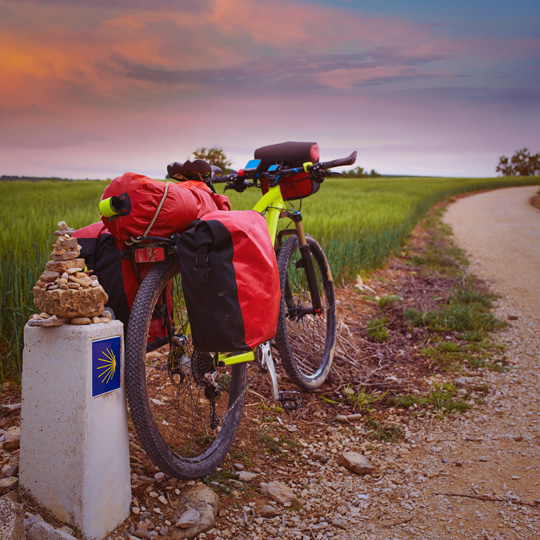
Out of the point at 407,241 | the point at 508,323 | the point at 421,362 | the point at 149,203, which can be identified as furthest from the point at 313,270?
the point at 407,241

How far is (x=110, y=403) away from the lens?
1.70m

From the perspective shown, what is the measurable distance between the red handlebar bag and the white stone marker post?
314 mm

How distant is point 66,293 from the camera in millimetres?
1605

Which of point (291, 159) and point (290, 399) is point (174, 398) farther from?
point (291, 159)

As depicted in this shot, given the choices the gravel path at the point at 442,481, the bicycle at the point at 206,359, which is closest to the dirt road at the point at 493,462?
the gravel path at the point at 442,481

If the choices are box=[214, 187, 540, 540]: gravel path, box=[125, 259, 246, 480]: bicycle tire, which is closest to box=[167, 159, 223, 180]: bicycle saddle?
box=[125, 259, 246, 480]: bicycle tire

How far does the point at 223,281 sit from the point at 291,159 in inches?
49.8

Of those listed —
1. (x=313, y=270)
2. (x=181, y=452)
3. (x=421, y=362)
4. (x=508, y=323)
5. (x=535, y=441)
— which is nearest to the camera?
(x=181, y=452)

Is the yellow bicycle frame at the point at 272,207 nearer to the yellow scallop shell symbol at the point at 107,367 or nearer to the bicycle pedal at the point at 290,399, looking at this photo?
the bicycle pedal at the point at 290,399

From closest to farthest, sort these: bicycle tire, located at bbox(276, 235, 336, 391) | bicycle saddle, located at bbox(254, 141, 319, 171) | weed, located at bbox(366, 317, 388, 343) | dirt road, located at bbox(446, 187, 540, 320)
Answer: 1. bicycle saddle, located at bbox(254, 141, 319, 171)
2. bicycle tire, located at bbox(276, 235, 336, 391)
3. weed, located at bbox(366, 317, 388, 343)
4. dirt road, located at bbox(446, 187, 540, 320)

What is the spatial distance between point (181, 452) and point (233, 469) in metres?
0.26

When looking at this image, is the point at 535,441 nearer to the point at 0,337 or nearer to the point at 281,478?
the point at 281,478

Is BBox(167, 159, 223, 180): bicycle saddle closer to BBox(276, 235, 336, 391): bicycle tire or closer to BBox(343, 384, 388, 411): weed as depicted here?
BBox(276, 235, 336, 391): bicycle tire

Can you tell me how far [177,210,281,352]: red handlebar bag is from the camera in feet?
5.99
